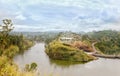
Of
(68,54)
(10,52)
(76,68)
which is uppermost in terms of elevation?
(10,52)

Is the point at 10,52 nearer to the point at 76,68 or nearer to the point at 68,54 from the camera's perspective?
the point at 68,54

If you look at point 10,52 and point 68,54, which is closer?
point 10,52

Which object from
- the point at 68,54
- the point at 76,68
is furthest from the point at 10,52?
the point at 76,68

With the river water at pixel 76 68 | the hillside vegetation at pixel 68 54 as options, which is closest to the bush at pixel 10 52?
the river water at pixel 76 68

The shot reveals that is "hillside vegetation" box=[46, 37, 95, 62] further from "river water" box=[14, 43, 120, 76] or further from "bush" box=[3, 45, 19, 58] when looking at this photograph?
"bush" box=[3, 45, 19, 58]

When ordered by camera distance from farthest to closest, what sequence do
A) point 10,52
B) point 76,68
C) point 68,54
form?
point 68,54 < point 10,52 < point 76,68

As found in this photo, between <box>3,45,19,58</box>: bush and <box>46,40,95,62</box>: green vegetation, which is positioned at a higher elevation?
<box>3,45,19,58</box>: bush

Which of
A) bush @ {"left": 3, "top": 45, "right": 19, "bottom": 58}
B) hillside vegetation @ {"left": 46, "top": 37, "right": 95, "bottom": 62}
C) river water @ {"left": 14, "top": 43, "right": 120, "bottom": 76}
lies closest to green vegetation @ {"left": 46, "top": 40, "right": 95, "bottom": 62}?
hillside vegetation @ {"left": 46, "top": 37, "right": 95, "bottom": 62}

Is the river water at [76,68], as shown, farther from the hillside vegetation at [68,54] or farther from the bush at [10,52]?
the hillside vegetation at [68,54]

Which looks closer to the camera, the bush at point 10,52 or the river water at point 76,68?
the river water at point 76,68

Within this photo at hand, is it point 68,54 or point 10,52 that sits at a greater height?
point 10,52

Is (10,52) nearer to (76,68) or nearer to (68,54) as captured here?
(68,54)

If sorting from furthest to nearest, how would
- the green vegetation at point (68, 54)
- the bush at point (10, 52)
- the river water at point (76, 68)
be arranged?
1. the green vegetation at point (68, 54)
2. the bush at point (10, 52)
3. the river water at point (76, 68)

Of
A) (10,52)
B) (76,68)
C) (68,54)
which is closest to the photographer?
(76,68)
